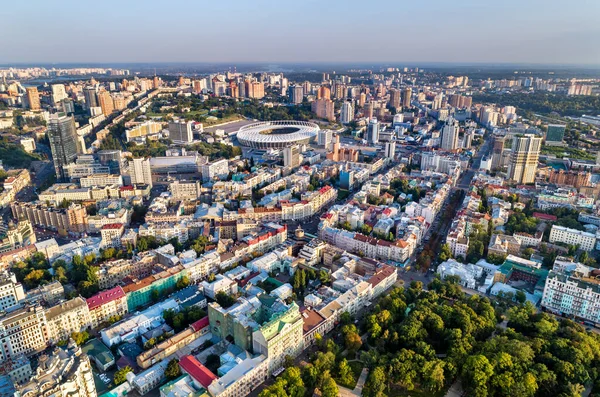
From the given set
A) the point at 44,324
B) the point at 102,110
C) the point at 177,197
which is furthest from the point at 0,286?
the point at 102,110

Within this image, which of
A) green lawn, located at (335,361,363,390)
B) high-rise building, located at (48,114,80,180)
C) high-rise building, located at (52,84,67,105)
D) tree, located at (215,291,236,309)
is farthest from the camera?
high-rise building, located at (52,84,67,105)

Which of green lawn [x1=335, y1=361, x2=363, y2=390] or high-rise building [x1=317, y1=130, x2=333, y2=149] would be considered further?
high-rise building [x1=317, y1=130, x2=333, y2=149]

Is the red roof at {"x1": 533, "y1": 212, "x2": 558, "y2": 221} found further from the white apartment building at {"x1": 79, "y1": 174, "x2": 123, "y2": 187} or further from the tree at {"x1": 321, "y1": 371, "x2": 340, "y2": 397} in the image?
the white apartment building at {"x1": 79, "y1": 174, "x2": 123, "y2": 187}

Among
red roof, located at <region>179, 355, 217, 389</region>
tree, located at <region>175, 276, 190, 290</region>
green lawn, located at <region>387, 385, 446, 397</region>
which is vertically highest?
red roof, located at <region>179, 355, 217, 389</region>

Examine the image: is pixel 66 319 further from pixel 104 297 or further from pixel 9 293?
pixel 9 293

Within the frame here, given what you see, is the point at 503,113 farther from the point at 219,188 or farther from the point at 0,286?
the point at 0,286

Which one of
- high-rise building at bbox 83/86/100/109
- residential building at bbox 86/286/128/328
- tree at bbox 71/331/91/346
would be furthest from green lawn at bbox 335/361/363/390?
high-rise building at bbox 83/86/100/109

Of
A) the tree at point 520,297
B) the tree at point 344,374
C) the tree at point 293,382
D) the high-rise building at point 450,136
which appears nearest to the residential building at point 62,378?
the tree at point 293,382
